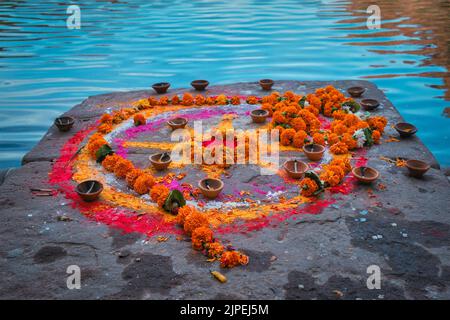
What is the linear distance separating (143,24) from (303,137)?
1136 centimetres

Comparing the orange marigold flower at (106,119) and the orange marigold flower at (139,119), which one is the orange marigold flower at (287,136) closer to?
the orange marigold flower at (139,119)

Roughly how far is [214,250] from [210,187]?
1133 millimetres

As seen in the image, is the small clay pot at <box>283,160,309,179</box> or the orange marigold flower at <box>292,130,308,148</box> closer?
the small clay pot at <box>283,160,309,179</box>

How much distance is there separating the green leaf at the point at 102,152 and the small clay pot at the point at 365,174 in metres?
3.25

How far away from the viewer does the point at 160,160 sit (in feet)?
17.6

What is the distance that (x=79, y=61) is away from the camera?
11.4 meters

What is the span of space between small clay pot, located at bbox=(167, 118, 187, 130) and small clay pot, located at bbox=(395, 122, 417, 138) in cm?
326

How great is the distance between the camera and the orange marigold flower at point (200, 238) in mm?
3854

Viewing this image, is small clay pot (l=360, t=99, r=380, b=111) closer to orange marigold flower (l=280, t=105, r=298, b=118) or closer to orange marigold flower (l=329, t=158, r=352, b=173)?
orange marigold flower (l=280, t=105, r=298, b=118)

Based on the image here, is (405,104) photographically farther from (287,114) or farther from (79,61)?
(79,61)

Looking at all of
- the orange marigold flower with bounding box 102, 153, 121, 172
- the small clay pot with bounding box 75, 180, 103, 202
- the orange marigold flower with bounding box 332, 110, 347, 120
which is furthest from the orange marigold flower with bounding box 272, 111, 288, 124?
the small clay pot with bounding box 75, 180, 103, 202

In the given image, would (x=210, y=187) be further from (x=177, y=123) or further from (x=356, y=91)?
(x=356, y=91)

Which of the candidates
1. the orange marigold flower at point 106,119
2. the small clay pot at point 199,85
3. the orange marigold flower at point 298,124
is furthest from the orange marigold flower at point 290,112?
the orange marigold flower at point 106,119

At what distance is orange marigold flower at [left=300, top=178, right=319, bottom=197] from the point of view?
4.64 meters
